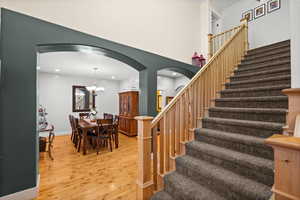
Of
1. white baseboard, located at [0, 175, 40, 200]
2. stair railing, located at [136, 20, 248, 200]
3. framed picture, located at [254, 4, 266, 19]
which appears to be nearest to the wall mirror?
white baseboard, located at [0, 175, 40, 200]

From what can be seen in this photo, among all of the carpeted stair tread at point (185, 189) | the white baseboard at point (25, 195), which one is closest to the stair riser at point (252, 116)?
the carpeted stair tread at point (185, 189)

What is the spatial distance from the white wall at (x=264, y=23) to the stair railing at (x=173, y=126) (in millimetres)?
3215

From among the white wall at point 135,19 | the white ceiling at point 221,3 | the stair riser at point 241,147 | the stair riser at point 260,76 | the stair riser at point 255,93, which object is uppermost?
the white ceiling at point 221,3

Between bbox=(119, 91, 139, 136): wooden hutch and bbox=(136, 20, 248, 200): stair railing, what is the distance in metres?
3.51

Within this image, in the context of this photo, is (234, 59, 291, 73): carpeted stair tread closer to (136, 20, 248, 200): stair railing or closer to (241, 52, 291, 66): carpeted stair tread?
(241, 52, 291, 66): carpeted stair tread

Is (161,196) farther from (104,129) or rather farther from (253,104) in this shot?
(104,129)

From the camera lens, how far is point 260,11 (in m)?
4.85

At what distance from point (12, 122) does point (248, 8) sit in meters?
7.60

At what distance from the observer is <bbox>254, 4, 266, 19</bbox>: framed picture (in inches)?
187

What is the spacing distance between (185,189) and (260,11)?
646 cm

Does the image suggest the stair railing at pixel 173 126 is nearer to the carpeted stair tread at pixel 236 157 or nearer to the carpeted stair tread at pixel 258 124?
the carpeted stair tread at pixel 236 157

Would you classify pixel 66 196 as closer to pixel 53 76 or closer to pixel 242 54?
pixel 242 54

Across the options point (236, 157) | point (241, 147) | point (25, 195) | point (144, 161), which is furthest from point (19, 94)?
point (241, 147)

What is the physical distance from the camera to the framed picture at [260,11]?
476 centimetres
